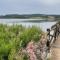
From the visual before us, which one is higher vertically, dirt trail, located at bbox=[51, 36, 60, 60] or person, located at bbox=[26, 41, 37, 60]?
person, located at bbox=[26, 41, 37, 60]

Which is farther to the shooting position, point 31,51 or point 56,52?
point 56,52

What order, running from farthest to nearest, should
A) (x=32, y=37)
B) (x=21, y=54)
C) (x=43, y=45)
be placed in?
(x=32, y=37)
(x=43, y=45)
(x=21, y=54)

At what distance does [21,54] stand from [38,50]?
1.73 m

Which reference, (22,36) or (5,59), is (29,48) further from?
(22,36)

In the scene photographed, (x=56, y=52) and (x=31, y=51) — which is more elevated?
(x=31, y=51)

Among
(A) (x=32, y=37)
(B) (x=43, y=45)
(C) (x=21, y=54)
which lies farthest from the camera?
(A) (x=32, y=37)

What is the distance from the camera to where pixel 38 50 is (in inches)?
499

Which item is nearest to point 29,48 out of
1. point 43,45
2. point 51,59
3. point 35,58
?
point 35,58

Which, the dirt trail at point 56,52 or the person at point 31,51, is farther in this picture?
the dirt trail at point 56,52

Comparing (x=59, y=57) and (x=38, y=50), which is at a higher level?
(x=38, y=50)

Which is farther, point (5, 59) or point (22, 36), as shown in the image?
point (22, 36)

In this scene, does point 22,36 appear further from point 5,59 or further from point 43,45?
point 5,59

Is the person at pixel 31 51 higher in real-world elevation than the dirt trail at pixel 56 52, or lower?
higher

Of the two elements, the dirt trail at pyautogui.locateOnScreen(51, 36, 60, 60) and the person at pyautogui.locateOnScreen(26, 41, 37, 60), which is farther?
the dirt trail at pyautogui.locateOnScreen(51, 36, 60, 60)
